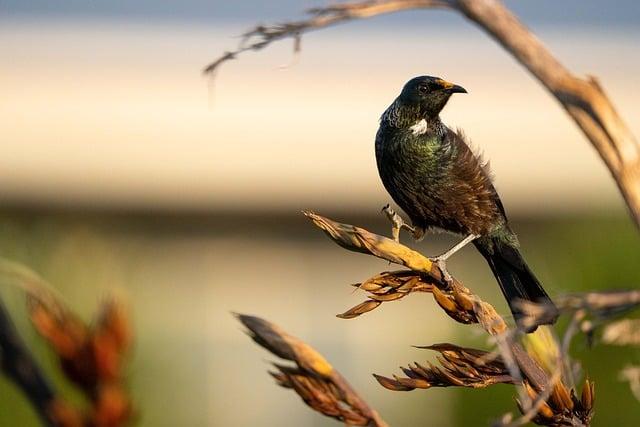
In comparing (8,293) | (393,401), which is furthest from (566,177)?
(8,293)

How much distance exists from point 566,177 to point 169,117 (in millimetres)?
3074

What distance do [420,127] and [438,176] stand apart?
0.36 ft

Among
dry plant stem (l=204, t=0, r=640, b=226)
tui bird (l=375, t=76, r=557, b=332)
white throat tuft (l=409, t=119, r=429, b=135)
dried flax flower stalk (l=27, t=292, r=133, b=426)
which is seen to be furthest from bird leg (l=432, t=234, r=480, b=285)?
dried flax flower stalk (l=27, t=292, r=133, b=426)

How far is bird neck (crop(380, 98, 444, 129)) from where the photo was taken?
258cm

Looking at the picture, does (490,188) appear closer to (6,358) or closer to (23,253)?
(6,358)

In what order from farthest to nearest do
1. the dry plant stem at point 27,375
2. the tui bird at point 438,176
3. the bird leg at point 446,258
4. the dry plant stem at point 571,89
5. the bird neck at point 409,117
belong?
the bird neck at point 409,117 < the tui bird at point 438,176 < the bird leg at point 446,258 < the dry plant stem at point 571,89 < the dry plant stem at point 27,375

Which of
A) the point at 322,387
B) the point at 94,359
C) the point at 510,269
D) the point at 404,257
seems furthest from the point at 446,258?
the point at 94,359

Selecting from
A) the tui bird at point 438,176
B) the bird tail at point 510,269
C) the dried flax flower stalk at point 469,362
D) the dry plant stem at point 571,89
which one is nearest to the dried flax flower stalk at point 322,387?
the dried flax flower stalk at point 469,362

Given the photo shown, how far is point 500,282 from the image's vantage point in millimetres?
2500

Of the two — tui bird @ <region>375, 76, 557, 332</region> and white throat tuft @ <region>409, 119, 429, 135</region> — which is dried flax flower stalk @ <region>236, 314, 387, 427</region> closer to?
tui bird @ <region>375, 76, 557, 332</region>

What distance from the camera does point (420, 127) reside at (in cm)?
257

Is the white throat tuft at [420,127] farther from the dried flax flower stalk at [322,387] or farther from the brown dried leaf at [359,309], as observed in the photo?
the dried flax flower stalk at [322,387]

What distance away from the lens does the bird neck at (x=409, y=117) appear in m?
2.58

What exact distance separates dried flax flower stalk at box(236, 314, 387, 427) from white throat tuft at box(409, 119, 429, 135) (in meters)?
1.66
